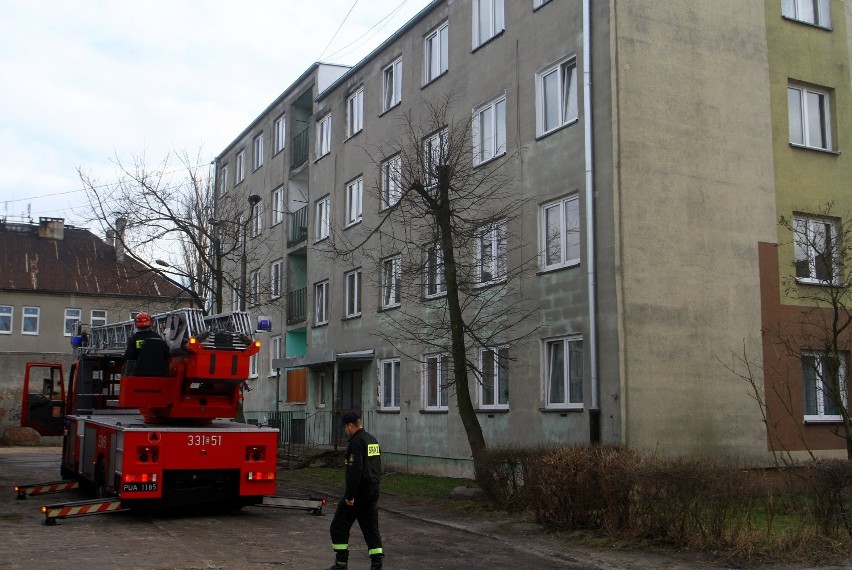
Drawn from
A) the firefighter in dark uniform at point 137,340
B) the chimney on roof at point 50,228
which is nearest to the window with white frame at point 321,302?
the firefighter in dark uniform at point 137,340

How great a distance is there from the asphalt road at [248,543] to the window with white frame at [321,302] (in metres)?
13.3

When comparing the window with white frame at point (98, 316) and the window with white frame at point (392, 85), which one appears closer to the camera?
the window with white frame at point (392, 85)

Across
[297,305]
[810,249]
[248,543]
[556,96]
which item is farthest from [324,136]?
[248,543]

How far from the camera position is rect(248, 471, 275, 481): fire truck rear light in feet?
45.3

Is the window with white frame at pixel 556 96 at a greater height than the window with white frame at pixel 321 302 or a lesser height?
greater

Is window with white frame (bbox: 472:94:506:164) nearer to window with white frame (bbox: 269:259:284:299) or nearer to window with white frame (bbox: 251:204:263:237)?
window with white frame (bbox: 269:259:284:299)

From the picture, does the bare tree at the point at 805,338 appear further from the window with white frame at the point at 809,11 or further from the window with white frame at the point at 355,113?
the window with white frame at the point at 355,113

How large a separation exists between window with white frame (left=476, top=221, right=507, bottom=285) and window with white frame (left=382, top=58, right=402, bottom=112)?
266 inches

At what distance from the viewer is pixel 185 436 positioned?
13336mm

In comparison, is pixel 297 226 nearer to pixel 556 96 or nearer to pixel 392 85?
pixel 392 85

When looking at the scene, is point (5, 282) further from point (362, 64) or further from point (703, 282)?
point (703, 282)

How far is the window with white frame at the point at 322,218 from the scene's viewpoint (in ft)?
93.5

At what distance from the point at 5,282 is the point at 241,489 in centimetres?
4108

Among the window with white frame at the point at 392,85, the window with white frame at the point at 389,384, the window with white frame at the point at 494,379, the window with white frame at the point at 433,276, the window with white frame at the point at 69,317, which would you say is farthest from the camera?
the window with white frame at the point at 69,317
